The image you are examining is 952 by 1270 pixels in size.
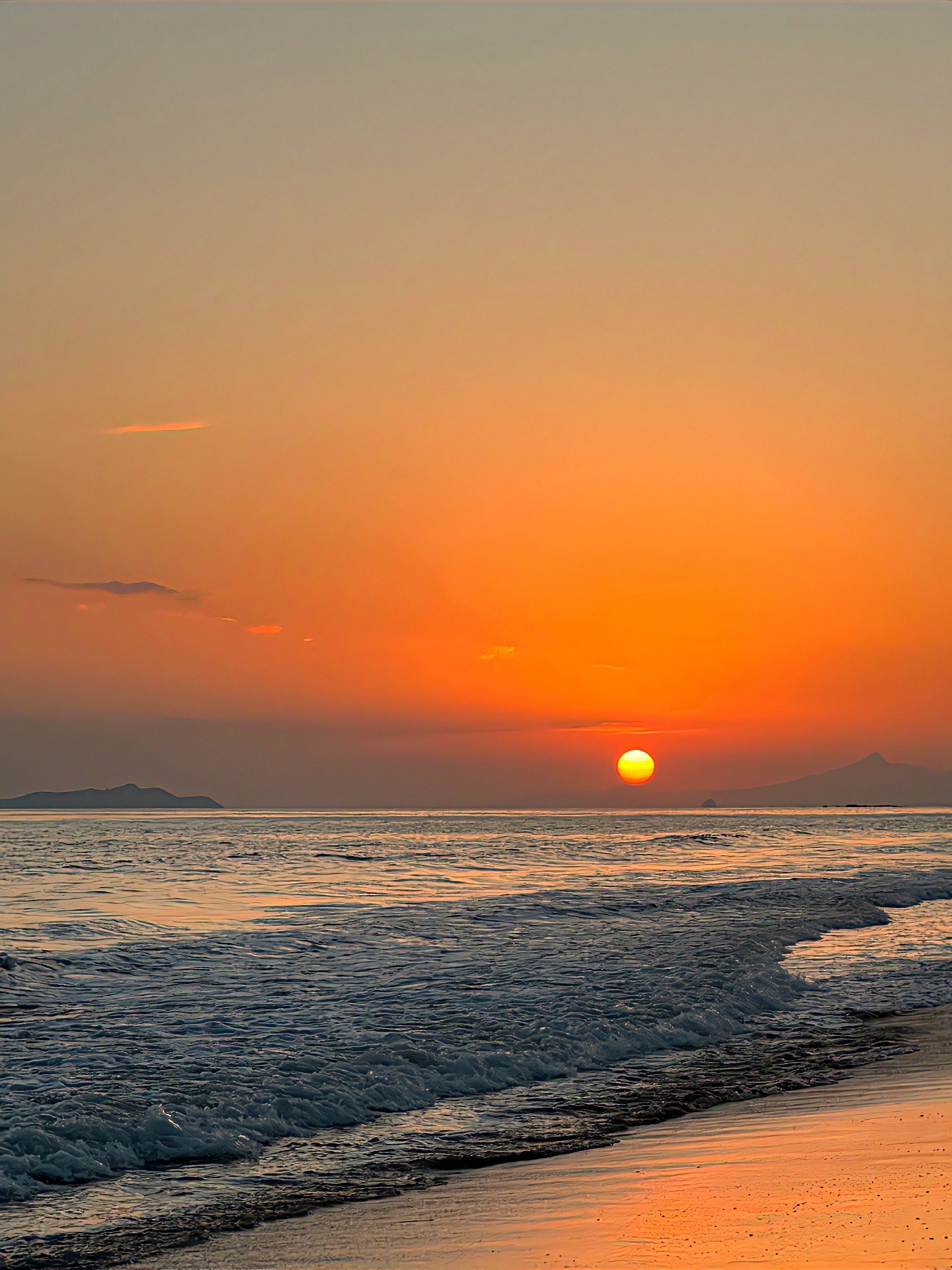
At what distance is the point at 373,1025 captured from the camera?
1400cm

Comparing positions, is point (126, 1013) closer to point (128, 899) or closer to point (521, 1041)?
point (521, 1041)

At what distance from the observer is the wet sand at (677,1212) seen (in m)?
6.46

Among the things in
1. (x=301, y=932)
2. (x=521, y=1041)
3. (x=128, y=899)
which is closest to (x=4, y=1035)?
(x=521, y=1041)

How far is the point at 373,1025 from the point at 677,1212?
7.39 m

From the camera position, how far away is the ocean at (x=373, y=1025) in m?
8.65

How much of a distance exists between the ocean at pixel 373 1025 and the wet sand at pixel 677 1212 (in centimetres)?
57

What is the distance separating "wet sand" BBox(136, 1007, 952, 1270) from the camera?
6457 mm

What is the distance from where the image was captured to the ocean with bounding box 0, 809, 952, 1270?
8.65 metres

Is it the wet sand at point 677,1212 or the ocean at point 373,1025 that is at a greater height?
the wet sand at point 677,1212

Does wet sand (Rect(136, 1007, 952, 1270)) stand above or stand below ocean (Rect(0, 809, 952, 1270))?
above

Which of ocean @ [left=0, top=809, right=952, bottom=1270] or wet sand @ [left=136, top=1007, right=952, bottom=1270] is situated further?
ocean @ [left=0, top=809, right=952, bottom=1270]

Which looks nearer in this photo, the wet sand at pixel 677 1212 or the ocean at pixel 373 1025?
the wet sand at pixel 677 1212

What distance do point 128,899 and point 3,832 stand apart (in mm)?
63673

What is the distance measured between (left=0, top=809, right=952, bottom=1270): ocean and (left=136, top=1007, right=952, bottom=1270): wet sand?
22.4 inches
